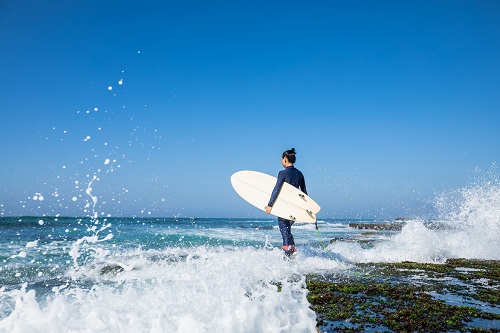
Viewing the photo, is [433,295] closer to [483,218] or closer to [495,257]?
[495,257]

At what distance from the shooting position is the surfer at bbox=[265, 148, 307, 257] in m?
9.06

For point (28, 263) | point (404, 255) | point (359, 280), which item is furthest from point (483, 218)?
point (28, 263)

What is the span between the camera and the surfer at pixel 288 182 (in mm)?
9062

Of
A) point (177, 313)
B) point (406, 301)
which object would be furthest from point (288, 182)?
point (177, 313)

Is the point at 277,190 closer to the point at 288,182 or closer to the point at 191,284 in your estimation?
the point at 288,182

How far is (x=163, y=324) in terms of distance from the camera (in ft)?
11.7

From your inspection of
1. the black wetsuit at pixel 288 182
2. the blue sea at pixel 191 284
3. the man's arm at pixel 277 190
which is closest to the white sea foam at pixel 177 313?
the blue sea at pixel 191 284

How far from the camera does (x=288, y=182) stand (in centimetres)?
928

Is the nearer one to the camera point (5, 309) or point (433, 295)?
point (5, 309)

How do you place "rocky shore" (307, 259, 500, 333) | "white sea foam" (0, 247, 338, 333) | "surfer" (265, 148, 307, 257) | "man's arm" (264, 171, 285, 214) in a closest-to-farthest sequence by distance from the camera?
"white sea foam" (0, 247, 338, 333), "rocky shore" (307, 259, 500, 333), "surfer" (265, 148, 307, 257), "man's arm" (264, 171, 285, 214)

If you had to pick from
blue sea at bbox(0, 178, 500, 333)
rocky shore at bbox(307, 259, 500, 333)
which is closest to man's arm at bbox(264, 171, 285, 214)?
blue sea at bbox(0, 178, 500, 333)

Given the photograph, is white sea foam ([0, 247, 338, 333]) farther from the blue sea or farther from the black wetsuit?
the black wetsuit

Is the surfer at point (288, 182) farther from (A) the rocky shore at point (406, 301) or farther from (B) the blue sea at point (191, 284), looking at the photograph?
(A) the rocky shore at point (406, 301)

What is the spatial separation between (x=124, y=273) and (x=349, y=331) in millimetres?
6895
